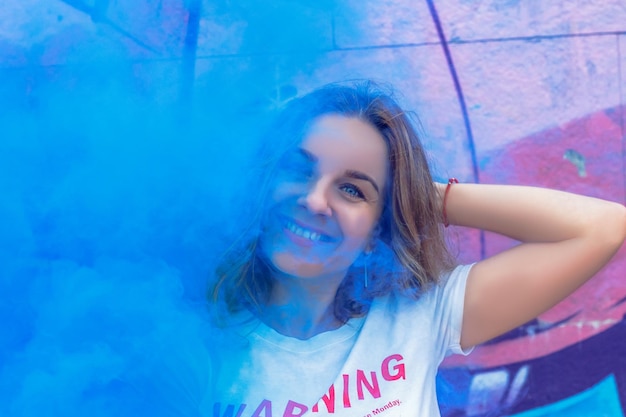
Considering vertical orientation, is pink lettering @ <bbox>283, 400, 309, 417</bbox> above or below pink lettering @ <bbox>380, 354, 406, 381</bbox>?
below

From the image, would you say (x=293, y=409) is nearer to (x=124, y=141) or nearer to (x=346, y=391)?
(x=346, y=391)

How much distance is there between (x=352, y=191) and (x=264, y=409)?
1.46 feet

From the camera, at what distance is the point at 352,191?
1.30m

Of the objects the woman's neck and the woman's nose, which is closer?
the woman's nose

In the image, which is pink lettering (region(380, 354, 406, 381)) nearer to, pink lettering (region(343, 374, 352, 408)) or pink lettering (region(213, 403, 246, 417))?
pink lettering (region(343, 374, 352, 408))

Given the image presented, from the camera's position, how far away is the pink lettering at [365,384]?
4.15 feet

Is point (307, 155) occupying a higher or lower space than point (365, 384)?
higher

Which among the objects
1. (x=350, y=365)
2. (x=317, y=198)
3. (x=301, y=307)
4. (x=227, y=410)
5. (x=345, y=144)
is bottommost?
(x=227, y=410)

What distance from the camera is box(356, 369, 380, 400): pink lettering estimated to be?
126 cm

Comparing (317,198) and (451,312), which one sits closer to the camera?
(317,198)

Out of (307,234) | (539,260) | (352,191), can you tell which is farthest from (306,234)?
(539,260)

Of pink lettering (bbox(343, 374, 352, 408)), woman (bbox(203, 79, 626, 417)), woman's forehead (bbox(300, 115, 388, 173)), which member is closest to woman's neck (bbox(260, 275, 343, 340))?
woman (bbox(203, 79, 626, 417))

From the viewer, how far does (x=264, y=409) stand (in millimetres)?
1251

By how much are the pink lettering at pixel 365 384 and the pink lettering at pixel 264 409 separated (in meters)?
0.17
